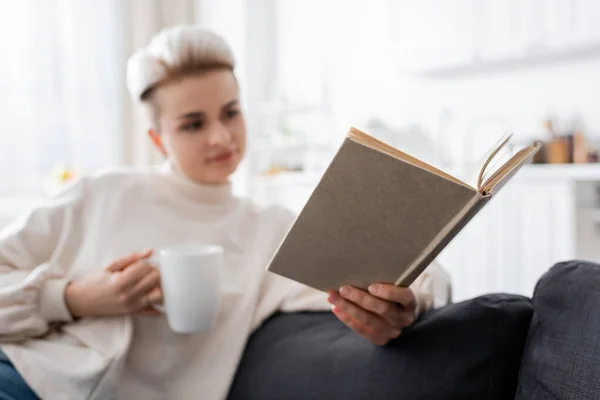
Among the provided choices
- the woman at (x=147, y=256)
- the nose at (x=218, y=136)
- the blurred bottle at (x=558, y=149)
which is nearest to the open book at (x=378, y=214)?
the woman at (x=147, y=256)

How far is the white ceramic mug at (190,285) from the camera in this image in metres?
1.00

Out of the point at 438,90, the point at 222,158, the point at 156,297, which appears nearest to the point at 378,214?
the point at 156,297

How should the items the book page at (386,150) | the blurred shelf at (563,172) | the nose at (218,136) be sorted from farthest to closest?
the blurred shelf at (563,172) < the nose at (218,136) < the book page at (386,150)

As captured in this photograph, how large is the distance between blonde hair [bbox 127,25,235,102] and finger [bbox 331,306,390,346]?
654mm

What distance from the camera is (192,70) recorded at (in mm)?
1309

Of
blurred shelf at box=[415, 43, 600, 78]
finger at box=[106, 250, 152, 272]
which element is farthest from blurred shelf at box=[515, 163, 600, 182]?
finger at box=[106, 250, 152, 272]

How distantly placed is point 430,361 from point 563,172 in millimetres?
2046

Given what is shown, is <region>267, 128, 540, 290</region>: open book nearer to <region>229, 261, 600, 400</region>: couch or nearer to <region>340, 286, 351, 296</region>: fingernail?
<region>340, 286, 351, 296</region>: fingernail

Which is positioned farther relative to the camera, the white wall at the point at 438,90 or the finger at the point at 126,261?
the white wall at the point at 438,90

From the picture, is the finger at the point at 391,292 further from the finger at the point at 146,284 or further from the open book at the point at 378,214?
the finger at the point at 146,284

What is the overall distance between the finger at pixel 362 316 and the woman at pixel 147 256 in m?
0.14

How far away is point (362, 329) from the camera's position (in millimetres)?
942

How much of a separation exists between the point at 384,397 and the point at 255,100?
3721 millimetres

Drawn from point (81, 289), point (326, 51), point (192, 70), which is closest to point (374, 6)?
point (326, 51)
